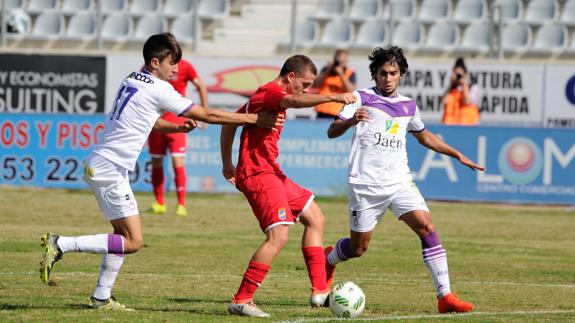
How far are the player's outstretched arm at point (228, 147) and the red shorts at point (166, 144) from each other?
841cm

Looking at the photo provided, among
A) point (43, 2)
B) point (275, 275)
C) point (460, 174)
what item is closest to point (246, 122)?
point (275, 275)

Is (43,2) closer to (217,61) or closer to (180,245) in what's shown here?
(217,61)

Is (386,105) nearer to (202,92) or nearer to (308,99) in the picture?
(308,99)

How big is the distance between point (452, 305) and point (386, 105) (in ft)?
5.79

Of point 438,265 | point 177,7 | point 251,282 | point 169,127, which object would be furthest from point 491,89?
point 251,282

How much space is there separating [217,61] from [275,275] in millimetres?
12834

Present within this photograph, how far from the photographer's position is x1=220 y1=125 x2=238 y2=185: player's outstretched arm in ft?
31.4

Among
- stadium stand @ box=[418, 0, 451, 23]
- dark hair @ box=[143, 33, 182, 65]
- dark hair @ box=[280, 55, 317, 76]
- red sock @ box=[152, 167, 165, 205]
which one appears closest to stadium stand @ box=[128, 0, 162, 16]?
stadium stand @ box=[418, 0, 451, 23]

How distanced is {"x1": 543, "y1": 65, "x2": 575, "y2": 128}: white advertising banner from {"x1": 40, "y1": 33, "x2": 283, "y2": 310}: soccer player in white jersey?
1617cm

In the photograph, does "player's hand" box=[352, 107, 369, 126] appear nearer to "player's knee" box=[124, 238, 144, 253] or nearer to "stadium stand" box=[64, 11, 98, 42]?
"player's knee" box=[124, 238, 144, 253]

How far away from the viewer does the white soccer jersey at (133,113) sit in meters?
8.90

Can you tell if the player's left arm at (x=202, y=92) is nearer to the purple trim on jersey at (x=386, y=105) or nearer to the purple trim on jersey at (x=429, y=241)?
the purple trim on jersey at (x=386, y=105)

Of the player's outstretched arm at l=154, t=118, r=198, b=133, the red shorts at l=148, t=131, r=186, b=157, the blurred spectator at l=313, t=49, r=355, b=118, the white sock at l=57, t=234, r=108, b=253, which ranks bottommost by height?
the white sock at l=57, t=234, r=108, b=253

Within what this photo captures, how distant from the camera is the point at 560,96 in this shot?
24250 millimetres
